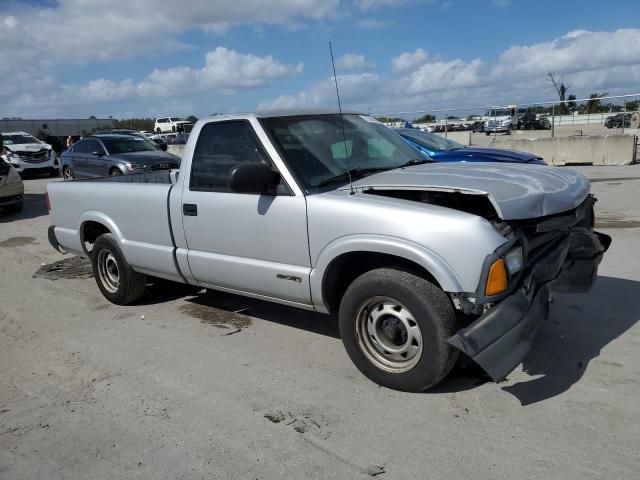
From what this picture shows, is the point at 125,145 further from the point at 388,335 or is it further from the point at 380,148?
the point at 388,335

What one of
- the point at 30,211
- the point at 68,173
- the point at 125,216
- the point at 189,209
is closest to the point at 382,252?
the point at 189,209

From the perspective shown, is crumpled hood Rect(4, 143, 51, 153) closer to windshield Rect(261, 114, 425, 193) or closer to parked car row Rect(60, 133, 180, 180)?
parked car row Rect(60, 133, 180, 180)

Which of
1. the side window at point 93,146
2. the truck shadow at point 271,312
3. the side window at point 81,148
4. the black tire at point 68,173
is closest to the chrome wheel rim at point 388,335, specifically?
the truck shadow at point 271,312

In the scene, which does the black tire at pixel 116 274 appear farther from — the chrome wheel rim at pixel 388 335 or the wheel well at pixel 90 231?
the chrome wheel rim at pixel 388 335

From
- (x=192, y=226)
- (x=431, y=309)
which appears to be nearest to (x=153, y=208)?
(x=192, y=226)

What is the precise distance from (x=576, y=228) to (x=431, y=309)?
5.90ft

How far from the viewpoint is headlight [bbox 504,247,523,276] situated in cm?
330

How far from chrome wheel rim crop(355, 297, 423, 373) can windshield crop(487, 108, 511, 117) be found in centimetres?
2240

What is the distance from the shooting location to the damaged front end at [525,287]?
124 inches

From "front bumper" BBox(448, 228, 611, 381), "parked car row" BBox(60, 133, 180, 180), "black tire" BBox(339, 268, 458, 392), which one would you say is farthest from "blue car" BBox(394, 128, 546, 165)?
"parked car row" BBox(60, 133, 180, 180)

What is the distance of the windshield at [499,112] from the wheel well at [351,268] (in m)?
22.1

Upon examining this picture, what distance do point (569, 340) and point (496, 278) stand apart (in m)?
1.55

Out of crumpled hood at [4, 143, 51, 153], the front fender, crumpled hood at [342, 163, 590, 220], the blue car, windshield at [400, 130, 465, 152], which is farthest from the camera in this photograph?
crumpled hood at [4, 143, 51, 153]

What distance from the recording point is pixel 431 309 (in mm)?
3361
